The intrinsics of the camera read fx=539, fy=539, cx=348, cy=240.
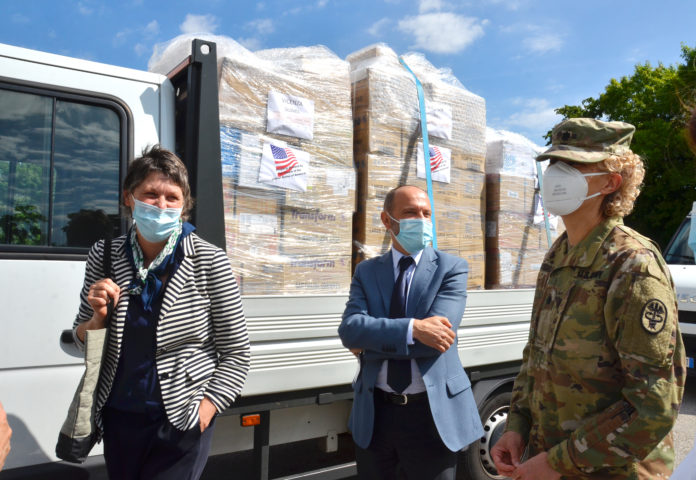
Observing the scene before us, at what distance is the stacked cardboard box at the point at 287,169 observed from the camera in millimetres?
2502

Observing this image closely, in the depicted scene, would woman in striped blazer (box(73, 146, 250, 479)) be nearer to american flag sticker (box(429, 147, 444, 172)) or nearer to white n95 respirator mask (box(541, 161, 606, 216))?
white n95 respirator mask (box(541, 161, 606, 216))

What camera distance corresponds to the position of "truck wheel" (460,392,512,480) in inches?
126

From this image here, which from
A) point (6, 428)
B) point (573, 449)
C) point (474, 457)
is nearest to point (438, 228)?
point (474, 457)

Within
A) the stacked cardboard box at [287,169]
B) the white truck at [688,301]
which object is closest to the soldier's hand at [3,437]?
the stacked cardboard box at [287,169]

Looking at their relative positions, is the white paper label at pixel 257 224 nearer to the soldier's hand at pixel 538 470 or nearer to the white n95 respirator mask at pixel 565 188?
the white n95 respirator mask at pixel 565 188

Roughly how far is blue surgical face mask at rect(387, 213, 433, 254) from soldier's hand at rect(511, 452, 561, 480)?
1067 millimetres

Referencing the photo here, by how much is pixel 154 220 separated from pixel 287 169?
93 cm

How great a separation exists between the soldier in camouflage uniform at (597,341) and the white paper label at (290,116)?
4.49 feet

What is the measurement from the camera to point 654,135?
19.7m

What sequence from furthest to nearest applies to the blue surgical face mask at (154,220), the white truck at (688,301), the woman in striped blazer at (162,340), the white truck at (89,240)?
the white truck at (688,301) < the white truck at (89,240) < the blue surgical face mask at (154,220) < the woman in striped blazer at (162,340)

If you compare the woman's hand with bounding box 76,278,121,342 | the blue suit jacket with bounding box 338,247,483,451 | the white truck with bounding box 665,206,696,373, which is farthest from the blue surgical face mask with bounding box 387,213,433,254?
the white truck with bounding box 665,206,696,373

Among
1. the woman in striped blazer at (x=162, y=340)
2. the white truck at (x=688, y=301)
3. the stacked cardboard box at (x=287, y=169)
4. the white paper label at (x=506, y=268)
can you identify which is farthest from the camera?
the white truck at (x=688, y=301)

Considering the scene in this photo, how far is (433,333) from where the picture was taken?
76.4 inches

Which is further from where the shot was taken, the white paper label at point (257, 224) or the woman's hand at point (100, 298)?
the white paper label at point (257, 224)
